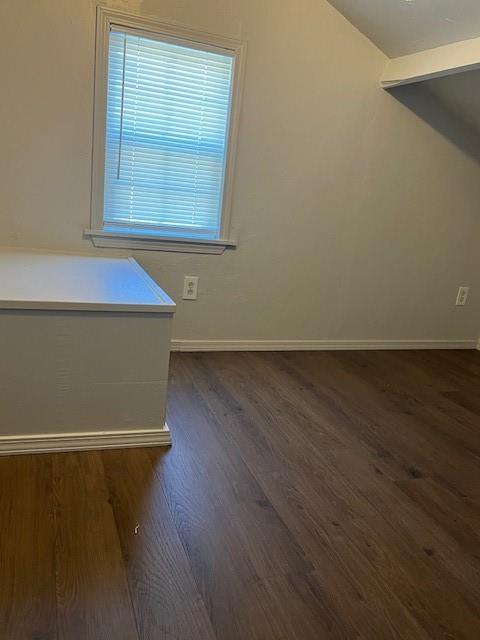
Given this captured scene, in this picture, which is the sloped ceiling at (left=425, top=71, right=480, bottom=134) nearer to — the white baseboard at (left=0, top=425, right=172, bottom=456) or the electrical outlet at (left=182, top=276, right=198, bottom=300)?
the electrical outlet at (left=182, top=276, right=198, bottom=300)

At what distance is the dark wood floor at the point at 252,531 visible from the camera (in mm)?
1073

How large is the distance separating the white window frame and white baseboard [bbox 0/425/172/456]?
1.12m

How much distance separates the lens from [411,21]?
7.63 feet

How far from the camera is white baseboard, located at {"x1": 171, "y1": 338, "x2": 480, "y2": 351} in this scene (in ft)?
9.21

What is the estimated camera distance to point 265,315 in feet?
9.53

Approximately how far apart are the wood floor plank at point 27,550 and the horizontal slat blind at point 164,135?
1.38m

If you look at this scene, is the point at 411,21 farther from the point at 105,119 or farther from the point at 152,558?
the point at 152,558

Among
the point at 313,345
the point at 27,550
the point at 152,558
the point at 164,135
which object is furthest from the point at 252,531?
the point at 164,135

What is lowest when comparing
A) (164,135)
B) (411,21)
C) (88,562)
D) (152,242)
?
(88,562)

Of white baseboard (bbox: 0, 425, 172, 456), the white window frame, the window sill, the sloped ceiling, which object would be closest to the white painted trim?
the sloped ceiling

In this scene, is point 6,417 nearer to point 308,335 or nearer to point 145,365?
point 145,365

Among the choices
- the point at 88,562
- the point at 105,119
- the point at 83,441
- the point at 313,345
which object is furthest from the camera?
the point at 313,345

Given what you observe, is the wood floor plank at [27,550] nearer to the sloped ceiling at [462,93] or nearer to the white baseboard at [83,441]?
the white baseboard at [83,441]

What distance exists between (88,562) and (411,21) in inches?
103
